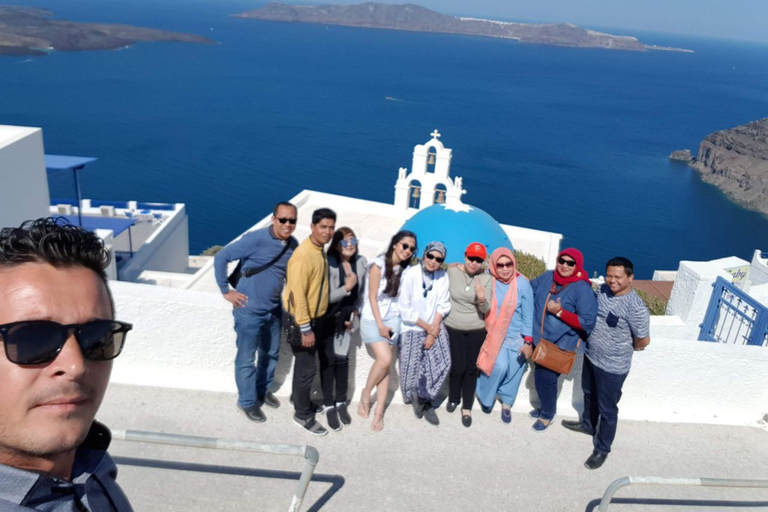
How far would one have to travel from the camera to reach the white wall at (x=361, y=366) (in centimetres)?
444

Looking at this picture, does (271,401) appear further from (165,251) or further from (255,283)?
(165,251)

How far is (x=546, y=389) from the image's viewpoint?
441 cm

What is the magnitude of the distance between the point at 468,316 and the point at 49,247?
3365 mm

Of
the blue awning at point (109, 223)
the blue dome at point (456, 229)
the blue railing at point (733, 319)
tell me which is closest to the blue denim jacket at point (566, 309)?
the blue railing at point (733, 319)

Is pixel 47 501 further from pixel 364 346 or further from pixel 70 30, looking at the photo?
pixel 70 30

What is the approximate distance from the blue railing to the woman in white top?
375 centimetres

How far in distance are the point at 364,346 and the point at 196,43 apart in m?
151

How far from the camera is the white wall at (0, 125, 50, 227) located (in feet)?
23.9

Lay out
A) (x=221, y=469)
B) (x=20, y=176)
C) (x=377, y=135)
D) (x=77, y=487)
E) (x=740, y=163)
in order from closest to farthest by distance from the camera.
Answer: (x=77, y=487), (x=221, y=469), (x=20, y=176), (x=740, y=163), (x=377, y=135)

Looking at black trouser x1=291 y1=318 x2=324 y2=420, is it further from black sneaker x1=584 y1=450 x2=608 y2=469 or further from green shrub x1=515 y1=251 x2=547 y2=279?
green shrub x1=515 y1=251 x2=547 y2=279

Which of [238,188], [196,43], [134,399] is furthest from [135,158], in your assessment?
[196,43]

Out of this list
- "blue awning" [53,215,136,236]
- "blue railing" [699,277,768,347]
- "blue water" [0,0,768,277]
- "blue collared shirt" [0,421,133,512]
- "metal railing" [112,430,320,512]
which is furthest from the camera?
"blue water" [0,0,768,277]

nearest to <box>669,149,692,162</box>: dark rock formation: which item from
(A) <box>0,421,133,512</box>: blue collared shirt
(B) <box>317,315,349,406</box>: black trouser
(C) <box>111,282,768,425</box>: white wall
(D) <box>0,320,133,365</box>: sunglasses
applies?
(C) <box>111,282,768,425</box>: white wall

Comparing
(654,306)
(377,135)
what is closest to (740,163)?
(377,135)
